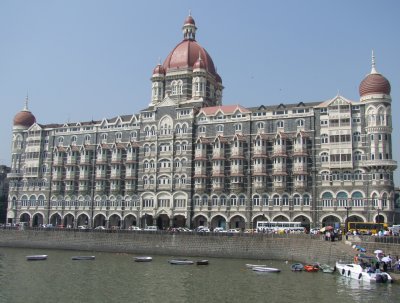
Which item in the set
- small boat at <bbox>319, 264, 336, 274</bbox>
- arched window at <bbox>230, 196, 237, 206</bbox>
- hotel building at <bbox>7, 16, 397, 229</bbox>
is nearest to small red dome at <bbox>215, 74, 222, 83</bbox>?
hotel building at <bbox>7, 16, 397, 229</bbox>

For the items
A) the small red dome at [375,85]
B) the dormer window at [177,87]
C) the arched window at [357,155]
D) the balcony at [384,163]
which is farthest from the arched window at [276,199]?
the dormer window at [177,87]

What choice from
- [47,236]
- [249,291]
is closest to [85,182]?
[47,236]

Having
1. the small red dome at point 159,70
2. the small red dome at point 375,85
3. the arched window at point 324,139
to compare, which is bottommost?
the arched window at point 324,139

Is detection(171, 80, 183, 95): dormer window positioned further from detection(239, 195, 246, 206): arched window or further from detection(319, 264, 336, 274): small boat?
detection(319, 264, 336, 274): small boat

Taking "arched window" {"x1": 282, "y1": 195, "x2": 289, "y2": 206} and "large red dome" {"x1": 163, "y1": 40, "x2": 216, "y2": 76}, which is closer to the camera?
"arched window" {"x1": 282, "y1": 195, "x2": 289, "y2": 206}

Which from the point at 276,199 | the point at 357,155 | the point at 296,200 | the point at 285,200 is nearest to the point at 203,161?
the point at 276,199

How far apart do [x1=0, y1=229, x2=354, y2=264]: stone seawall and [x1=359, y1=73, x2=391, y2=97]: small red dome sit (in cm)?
3077

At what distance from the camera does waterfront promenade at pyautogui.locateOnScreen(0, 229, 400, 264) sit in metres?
64.2

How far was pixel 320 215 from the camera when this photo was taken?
88688mm

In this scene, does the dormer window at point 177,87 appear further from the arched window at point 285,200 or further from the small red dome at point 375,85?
the small red dome at point 375,85

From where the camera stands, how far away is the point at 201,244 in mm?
81062

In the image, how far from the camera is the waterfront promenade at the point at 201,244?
6419 cm

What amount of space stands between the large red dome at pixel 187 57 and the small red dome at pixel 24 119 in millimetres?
35546

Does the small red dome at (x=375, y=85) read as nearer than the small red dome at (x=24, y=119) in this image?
Yes
